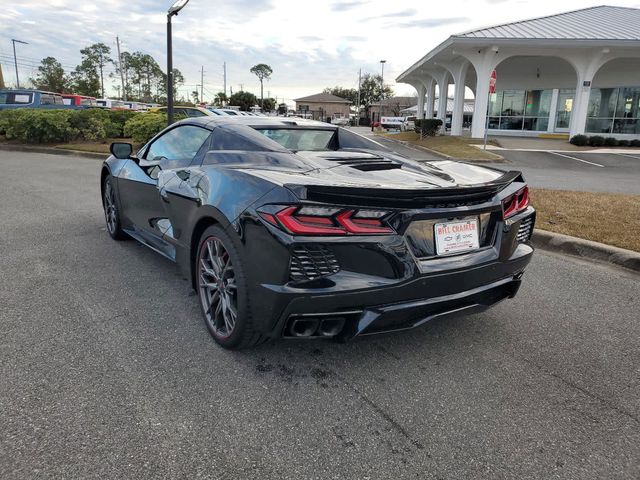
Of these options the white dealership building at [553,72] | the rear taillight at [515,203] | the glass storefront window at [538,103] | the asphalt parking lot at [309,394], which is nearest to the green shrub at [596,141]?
the white dealership building at [553,72]

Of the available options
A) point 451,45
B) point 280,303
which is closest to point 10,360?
point 280,303

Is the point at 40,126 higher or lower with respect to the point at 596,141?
higher

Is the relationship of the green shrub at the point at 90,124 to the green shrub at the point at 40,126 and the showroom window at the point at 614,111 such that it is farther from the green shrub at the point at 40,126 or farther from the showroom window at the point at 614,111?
the showroom window at the point at 614,111

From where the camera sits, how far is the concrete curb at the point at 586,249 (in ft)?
16.0

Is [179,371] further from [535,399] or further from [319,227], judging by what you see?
[535,399]

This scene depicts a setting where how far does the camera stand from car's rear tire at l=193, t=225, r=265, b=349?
273 cm

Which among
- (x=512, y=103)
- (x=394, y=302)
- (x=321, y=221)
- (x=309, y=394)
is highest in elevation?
(x=512, y=103)

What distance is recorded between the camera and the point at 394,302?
2.52 meters

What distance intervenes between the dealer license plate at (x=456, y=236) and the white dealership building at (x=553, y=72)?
62.3 ft

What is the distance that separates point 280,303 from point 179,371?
2.69 ft

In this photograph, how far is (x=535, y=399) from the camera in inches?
103

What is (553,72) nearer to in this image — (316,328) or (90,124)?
(90,124)

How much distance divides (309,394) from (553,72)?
31.3 meters

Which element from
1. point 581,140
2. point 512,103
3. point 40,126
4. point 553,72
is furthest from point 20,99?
point 553,72
